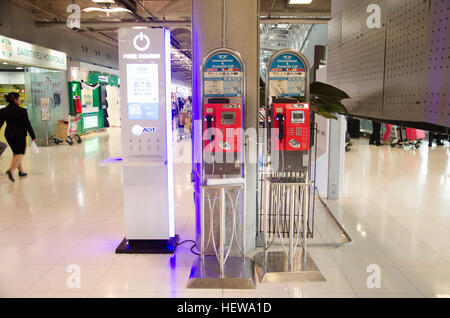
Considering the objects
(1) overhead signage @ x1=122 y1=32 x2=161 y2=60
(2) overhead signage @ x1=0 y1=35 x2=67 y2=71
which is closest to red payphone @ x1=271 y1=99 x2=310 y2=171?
(1) overhead signage @ x1=122 y1=32 x2=161 y2=60

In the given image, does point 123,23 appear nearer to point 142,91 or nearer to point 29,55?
point 29,55

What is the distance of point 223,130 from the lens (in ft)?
10.8

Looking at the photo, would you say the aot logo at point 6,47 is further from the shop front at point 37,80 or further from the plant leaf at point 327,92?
the plant leaf at point 327,92

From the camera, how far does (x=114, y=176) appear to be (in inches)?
311

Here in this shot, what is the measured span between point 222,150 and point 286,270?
1293mm

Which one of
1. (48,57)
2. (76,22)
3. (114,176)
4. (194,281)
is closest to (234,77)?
(194,281)

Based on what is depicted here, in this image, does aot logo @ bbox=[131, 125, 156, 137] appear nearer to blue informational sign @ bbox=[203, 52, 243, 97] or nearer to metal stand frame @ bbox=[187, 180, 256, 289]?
blue informational sign @ bbox=[203, 52, 243, 97]

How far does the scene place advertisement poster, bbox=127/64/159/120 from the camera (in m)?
3.74

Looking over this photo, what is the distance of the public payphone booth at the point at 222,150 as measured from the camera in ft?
10.8

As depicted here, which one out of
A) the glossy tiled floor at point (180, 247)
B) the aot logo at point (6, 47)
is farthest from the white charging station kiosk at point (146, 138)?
the aot logo at point (6, 47)

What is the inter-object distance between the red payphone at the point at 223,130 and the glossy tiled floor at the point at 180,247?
48.1 inches

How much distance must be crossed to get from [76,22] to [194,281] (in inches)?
373

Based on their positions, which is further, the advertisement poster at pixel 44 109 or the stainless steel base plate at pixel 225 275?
the advertisement poster at pixel 44 109
